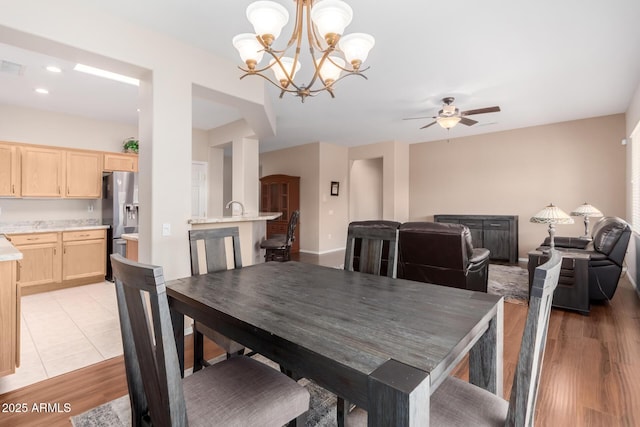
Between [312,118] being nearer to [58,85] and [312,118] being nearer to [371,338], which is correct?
[58,85]

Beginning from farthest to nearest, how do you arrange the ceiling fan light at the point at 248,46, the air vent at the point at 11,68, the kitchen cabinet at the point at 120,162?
the kitchen cabinet at the point at 120,162 < the air vent at the point at 11,68 < the ceiling fan light at the point at 248,46

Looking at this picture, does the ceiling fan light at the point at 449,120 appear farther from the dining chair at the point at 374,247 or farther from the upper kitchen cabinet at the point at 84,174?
the upper kitchen cabinet at the point at 84,174

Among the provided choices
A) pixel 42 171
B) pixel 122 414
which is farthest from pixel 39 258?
pixel 122 414

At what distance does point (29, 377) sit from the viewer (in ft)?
6.86

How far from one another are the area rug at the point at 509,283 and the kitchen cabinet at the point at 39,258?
5996 millimetres

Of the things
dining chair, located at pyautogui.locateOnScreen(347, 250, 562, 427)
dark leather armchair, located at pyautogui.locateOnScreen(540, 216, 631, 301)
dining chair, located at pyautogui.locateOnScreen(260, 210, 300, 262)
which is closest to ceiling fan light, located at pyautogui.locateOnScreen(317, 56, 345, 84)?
dining chair, located at pyautogui.locateOnScreen(347, 250, 562, 427)

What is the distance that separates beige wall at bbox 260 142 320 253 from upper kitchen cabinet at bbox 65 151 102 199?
4.25 metres

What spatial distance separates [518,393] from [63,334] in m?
3.55

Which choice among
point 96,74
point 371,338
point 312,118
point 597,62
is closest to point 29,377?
point 371,338

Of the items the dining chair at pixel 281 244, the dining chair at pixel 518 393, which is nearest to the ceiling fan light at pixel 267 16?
the dining chair at pixel 518 393

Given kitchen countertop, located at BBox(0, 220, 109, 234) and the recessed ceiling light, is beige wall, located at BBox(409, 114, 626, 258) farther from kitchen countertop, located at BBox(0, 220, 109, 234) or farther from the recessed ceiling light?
kitchen countertop, located at BBox(0, 220, 109, 234)

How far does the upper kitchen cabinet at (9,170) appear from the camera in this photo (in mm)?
3951

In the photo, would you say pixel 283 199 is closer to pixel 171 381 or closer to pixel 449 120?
pixel 449 120

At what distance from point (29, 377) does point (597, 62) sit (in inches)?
240
